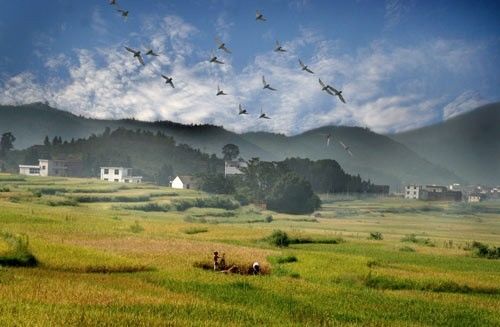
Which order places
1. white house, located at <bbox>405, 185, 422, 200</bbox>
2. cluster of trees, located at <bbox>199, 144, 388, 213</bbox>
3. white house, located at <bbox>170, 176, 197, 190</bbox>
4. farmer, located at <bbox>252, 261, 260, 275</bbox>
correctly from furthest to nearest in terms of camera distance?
white house, located at <bbox>405, 185, 422, 200</bbox> → white house, located at <bbox>170, 176, 197, 190</bbox> → cluster of trees, located at <bbox>199, 144, 388, 213</bbox> → farmer, located at <bbox>252, 261, 260, 275</bbox>

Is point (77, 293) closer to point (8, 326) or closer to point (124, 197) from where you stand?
point (8, 326)

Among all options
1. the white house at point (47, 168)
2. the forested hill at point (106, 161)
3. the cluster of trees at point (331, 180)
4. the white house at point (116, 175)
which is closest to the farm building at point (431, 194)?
the cluster of trees at point (331, 180)

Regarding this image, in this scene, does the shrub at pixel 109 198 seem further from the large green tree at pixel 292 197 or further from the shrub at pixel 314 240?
the shrub at pixel 314 240

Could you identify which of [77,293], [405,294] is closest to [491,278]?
[405,294]

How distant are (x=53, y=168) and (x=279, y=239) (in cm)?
10542

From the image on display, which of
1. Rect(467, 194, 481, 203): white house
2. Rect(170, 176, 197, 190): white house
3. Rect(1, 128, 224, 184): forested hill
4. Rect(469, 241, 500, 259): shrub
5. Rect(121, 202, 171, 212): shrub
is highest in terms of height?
Rect(1, 128, 224, 184): forested hill

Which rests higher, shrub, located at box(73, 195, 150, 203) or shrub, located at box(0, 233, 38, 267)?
shrub, located at box(73, 195, 150, 203)

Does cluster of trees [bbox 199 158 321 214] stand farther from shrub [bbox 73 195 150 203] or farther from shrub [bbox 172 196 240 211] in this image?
shrub [bbox 73 195 150 203]

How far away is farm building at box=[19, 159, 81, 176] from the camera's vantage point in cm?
14150

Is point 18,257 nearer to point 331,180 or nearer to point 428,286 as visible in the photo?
point 428,286

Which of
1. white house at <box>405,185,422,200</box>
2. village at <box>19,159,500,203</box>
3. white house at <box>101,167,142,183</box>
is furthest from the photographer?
white house at <box>405,185,422,200</box>

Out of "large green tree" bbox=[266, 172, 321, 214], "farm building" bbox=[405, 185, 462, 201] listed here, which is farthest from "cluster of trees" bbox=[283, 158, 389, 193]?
"large green tree" bbox=[266, 172, 321, 214]

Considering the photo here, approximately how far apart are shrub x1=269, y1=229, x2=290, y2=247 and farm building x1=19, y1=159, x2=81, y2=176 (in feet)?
336

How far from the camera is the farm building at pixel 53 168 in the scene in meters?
142
